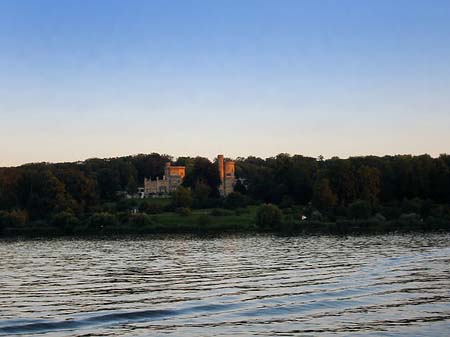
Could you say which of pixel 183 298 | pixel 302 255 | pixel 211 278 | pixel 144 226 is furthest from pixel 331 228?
pixel 183 298

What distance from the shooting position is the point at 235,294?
105 ft

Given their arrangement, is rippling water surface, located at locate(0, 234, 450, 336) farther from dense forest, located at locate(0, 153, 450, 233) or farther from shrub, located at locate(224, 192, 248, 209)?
shrub, located at locate(224, 192, 248, 209)

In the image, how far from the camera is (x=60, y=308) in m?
29.1

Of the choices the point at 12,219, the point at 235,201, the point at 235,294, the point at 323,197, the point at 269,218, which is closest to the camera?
the point at 235,294

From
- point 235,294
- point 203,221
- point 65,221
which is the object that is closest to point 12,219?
point 65,221

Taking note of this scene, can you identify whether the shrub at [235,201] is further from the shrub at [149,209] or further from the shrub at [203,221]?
the shrub at [203,221]

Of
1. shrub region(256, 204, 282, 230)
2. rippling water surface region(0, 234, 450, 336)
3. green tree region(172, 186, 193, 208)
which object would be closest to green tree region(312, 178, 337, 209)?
shrub region(256, 204, 282, 230)

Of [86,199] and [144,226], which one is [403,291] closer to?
[144,226]

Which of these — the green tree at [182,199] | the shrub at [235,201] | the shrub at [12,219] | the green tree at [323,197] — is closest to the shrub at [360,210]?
the green tree at [323,197]

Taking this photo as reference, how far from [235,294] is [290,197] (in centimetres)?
11147

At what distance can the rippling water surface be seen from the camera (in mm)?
24562

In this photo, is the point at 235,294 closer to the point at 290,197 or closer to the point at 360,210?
the point at 360,210

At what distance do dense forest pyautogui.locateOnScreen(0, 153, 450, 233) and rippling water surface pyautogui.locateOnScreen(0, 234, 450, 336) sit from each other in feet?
188

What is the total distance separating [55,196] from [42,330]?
107514 millimetres
